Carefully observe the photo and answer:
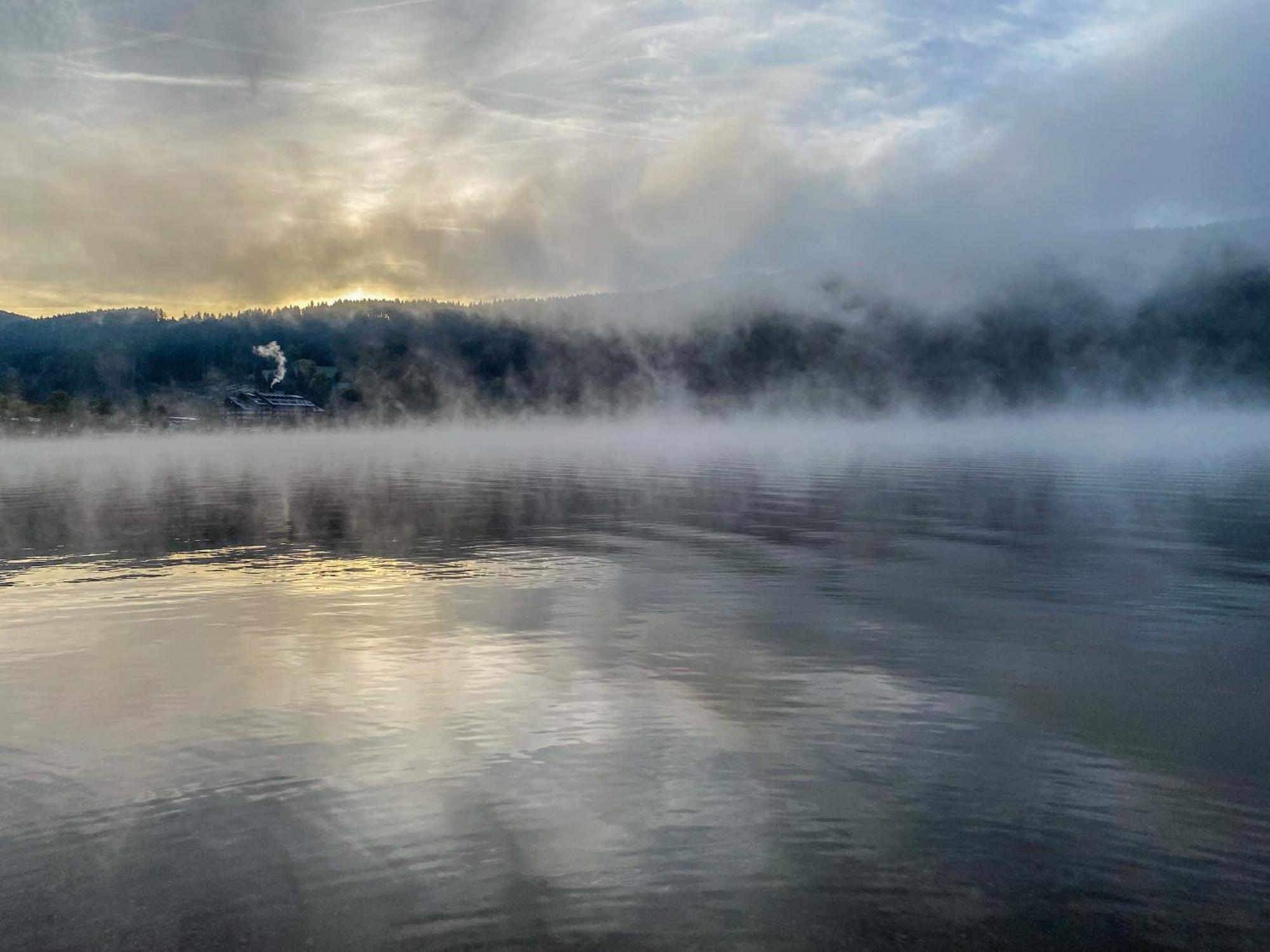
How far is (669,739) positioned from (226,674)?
8.85 m

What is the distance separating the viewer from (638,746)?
1470 centimetres

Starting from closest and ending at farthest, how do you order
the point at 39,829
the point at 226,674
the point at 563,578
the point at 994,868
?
the point at 994,868 → the point at 39,829 → the point at 226,674 → the point at 563,578

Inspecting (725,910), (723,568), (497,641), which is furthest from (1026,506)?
(725,910)

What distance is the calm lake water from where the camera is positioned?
33.1ft

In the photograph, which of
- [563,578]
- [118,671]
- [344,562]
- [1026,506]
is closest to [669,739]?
[118,671]

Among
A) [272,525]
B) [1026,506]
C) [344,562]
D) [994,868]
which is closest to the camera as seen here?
[994,868]

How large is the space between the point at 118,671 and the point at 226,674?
2.07 meters

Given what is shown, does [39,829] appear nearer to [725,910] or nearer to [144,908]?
[144,908]

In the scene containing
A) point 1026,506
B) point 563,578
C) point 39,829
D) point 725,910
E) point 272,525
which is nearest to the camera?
point 725,910

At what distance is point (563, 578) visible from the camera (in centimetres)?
2956

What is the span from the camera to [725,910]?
33.0ft

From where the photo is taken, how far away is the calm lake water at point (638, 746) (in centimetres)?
1009

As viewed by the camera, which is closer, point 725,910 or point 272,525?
point 725,910

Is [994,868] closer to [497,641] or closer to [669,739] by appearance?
[669,739]
